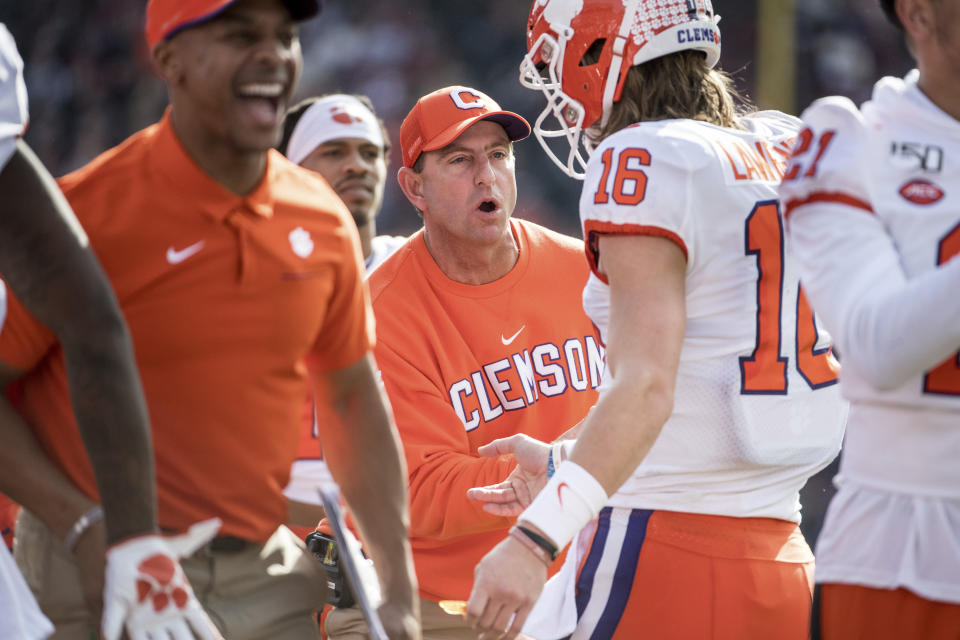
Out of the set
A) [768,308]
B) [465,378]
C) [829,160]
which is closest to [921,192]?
[829,160]

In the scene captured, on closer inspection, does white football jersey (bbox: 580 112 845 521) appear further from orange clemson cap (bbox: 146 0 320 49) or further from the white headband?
the white headband

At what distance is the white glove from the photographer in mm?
2176

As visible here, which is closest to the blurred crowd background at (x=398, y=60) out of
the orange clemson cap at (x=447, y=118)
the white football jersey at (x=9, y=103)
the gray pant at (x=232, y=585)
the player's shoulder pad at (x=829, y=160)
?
the orange clemson cap at (x=447, y=118)

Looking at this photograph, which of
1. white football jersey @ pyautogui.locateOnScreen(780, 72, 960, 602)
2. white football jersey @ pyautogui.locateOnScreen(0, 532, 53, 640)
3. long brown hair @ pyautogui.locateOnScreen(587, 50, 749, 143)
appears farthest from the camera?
long brown hair @ pyautogui.locateOnScreen(587, 50, 749, 143)

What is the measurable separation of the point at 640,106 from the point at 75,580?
1.70 meters

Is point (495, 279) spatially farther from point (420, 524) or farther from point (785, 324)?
point (785, 324)

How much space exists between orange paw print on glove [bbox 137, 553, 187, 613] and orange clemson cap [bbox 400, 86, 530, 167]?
248cm

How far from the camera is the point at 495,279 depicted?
4312 millimetres

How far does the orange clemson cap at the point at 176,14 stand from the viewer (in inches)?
93.0

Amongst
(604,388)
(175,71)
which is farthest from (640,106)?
(175,71)

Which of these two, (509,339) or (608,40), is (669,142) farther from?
(509,339)

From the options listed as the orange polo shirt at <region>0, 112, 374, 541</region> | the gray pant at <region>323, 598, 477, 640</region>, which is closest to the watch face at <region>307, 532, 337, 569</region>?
the gray pant at <region>323, 598, 477, 640</region>

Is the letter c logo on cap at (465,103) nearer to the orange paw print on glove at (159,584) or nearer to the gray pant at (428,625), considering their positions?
the gray pant at (428,625)

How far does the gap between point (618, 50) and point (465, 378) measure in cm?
134
